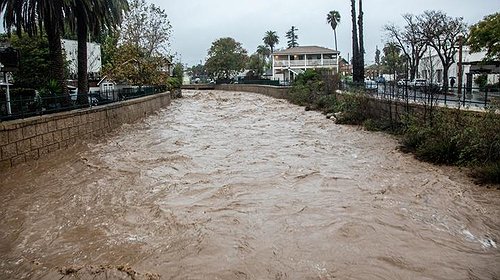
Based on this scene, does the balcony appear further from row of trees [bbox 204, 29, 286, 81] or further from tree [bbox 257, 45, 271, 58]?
tree [bbox 257, 45, 271, 58]

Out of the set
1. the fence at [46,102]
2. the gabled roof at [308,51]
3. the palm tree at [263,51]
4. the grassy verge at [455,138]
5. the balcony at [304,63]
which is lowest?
the grassy verge at [455,138]

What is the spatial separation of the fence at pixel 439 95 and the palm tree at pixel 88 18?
12.7 metres

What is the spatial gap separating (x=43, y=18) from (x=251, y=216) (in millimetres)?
12546

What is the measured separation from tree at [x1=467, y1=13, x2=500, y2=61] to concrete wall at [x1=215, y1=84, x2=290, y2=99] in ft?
50.5

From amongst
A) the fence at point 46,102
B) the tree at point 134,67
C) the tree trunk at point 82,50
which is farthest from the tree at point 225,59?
the tree trunk at point 82,50

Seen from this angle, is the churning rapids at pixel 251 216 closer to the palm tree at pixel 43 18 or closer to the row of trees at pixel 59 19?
the palm tree at pixel 43 18

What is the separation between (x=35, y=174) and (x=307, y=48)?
6707 cm

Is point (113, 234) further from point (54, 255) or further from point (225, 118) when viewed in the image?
point (225, 118)

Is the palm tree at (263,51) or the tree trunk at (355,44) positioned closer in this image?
the tree trunk at (355,44)

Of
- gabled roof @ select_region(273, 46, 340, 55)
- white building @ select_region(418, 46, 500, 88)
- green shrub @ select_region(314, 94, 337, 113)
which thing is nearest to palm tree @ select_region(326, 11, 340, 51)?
gabled roof @ select_region(273, 46, 340, 55)

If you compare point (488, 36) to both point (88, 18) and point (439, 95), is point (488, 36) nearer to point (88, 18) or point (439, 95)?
point (439, 95)

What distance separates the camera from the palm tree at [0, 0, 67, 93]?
1507 centimetres

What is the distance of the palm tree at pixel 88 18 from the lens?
16.9m

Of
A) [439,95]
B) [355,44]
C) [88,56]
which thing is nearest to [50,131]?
[439,95]
